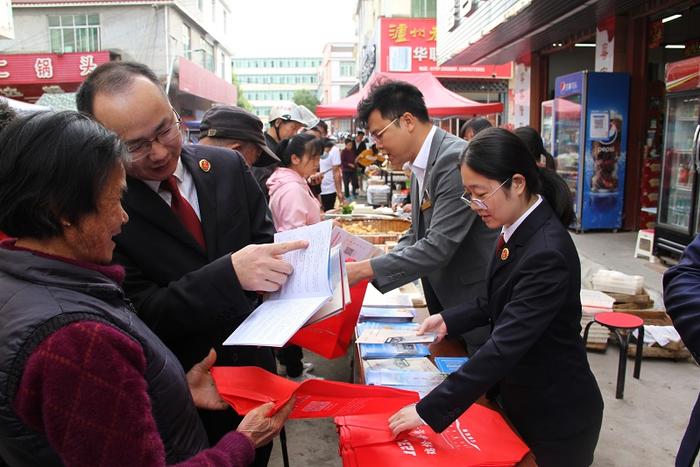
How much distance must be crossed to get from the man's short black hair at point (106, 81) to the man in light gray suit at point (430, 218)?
3.47ft

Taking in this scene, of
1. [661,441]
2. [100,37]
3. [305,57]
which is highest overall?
[305,57]

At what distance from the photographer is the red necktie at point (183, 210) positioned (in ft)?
5.18

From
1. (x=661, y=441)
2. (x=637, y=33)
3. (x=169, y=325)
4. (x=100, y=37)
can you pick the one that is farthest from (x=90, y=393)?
(x=100, y=37)

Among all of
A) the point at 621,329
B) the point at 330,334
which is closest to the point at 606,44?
the point at 621,329

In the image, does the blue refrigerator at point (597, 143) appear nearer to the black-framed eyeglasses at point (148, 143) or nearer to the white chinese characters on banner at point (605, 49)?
the white chinese characters on banner at point (605, 49)

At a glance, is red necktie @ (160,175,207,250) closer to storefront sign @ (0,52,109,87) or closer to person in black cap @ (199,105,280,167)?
person in black cap @ (199,105,280,167)

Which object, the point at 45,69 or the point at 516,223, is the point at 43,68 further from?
the point at 516,223

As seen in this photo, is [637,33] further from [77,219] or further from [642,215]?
[77,219]

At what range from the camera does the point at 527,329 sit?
1.54 meters

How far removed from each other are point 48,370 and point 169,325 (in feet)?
2.13

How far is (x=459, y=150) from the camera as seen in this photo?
7.70 feet

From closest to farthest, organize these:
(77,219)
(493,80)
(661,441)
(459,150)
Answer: (77,219) < (459,150) < (661,441) < (493,80)

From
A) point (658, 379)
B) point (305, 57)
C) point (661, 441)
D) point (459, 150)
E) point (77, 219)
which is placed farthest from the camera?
point (305, 57)

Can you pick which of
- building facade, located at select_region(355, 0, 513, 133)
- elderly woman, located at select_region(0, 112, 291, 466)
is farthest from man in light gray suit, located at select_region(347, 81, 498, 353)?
building facade, located at select_region(355, 0, 513, 133)
